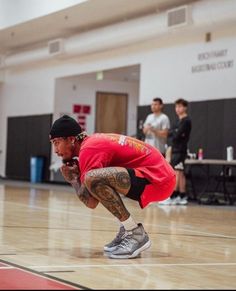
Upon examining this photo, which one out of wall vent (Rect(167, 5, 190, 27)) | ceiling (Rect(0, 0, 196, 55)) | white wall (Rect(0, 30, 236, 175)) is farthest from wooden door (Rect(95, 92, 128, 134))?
wall vent (Rect(167, 5, 190, 27))

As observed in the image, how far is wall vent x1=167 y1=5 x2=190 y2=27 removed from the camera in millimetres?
13125

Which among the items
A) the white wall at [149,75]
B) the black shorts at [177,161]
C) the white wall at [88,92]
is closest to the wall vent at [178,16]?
the white wall at [149,75]

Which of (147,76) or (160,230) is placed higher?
(147,76)

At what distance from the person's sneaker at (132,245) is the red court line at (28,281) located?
0.91m

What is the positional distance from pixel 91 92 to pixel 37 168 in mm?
2893

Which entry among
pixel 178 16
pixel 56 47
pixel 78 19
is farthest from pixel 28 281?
pixel 56 47

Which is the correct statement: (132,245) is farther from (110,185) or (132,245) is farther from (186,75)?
(186,75)

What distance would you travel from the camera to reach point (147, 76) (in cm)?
1557

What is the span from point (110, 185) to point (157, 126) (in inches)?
283

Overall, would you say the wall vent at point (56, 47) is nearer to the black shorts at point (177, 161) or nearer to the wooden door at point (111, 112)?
the wooden door at point (111, 112)

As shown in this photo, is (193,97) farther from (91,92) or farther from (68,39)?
(91,92)

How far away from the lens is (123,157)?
4.72m

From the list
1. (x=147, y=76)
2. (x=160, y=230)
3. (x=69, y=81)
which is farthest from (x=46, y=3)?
(x=160, y=230)

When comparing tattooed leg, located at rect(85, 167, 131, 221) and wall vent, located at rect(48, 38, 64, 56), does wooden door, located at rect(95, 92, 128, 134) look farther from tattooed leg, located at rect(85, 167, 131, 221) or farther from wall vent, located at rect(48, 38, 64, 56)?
tattooed leg, located at rect(85, 167, 131, 221)
